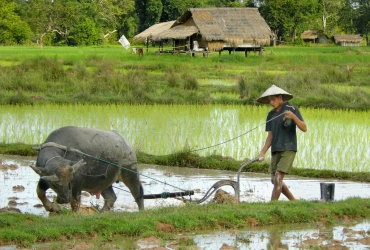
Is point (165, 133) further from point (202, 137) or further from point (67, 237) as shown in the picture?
point (67, 237)

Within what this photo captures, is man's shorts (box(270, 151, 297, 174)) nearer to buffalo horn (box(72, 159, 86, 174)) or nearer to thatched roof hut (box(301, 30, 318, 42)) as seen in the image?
buffalo horn (box(72, 159, 86, 174))

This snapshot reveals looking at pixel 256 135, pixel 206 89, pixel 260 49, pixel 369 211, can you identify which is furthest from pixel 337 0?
pixel 369 211

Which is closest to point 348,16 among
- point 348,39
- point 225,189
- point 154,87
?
point 348,39

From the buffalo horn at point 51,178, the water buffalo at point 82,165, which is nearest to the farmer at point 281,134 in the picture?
the water buffalo at point 82,165

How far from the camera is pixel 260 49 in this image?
1293 inches

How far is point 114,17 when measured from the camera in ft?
162

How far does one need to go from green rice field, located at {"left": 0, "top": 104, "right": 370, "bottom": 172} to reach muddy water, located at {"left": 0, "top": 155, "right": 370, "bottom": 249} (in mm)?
647

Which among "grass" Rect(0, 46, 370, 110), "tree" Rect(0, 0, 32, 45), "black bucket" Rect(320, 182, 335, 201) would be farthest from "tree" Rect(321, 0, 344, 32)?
"black bucket" Rect(320, 182, 335, 201)

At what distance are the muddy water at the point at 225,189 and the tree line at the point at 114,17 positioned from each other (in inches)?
1436

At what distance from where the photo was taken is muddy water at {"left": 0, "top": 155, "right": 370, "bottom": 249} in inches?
187

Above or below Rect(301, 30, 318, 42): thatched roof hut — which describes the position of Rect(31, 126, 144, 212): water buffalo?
below

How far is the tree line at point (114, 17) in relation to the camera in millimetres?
44656

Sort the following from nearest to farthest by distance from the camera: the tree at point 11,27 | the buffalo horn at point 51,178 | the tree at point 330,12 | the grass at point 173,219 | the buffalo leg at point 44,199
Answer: the grass at point 173,219, the buffalo horn at point 51,178, the buffalo leg at point 44,199, the tree at point 11,27, the tree at point 330,12

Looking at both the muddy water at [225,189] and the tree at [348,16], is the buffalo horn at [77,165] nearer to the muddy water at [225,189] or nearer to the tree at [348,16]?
the muddy water at [225,189]
